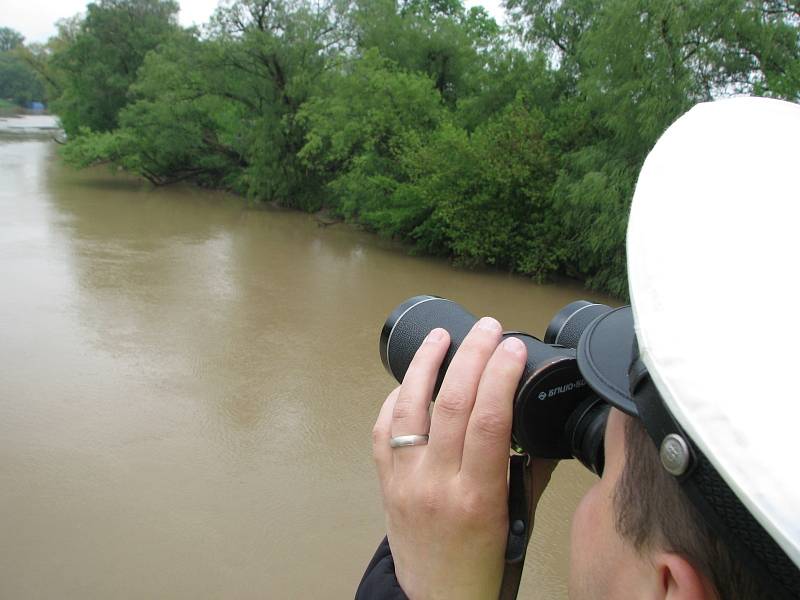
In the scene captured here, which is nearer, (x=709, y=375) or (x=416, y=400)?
(x=709, y=375)

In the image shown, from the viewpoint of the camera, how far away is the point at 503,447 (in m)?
0.63

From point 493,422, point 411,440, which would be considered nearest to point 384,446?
point 411,440

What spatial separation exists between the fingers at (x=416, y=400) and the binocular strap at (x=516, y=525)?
0.11m

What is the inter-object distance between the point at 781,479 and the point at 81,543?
3062 millimetres

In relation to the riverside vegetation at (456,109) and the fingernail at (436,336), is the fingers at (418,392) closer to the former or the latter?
the fingernail at (436,336)

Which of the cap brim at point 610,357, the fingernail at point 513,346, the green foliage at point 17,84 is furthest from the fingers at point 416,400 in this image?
the green foliage at point 17,84

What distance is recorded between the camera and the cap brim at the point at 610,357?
48 cm

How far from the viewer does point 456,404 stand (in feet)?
2.09

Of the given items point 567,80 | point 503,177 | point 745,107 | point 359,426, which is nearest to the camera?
point 745,107

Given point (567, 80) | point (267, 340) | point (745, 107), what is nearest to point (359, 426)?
point (267, 340)

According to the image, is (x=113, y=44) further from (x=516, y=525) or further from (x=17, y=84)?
(x=17, y=84)

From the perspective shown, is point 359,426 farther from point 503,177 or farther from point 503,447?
point 503,177

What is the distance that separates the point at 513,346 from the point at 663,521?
23 cm

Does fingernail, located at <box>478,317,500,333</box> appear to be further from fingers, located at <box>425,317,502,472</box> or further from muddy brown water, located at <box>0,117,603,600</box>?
muddy brown water, located at <box>0,117,603,600</box>
